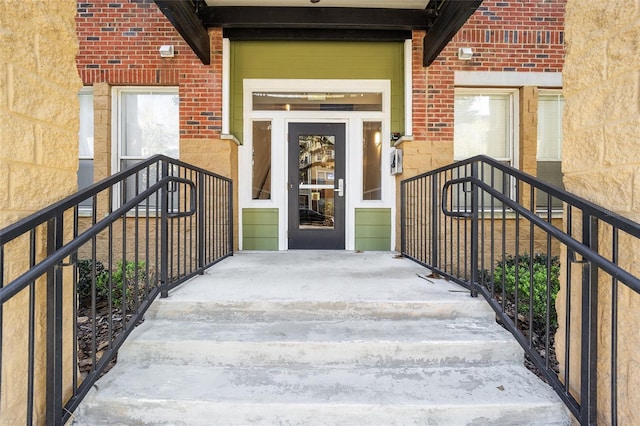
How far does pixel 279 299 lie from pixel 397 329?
823mm

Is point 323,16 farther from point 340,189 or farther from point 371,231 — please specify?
point 371,231

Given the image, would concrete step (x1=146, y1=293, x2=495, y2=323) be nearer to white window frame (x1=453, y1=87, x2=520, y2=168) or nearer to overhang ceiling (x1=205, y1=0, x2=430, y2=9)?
white window frame (x1=453, y1=87, x2=520, y2=168)

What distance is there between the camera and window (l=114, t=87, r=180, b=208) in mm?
5156

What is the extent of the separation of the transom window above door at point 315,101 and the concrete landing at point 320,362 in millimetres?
3030

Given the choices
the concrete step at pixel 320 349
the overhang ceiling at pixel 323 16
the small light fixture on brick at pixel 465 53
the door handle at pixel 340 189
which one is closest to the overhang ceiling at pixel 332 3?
the overhang ceiling at pixel 323 16

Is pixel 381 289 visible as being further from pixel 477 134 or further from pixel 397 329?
pixel 477 134

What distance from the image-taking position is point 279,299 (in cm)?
253

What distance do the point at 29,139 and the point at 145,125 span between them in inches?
154

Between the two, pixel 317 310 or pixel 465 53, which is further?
pixel 465 53

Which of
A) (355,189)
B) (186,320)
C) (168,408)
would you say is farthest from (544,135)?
(168,408)

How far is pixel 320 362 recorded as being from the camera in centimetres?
208

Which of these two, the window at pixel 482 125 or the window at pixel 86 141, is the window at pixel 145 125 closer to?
the window at pixel 86 141

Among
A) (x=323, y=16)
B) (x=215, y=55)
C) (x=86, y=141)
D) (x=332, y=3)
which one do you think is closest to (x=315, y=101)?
(x=323, y=16)

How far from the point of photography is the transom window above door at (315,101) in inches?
205
